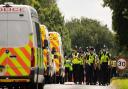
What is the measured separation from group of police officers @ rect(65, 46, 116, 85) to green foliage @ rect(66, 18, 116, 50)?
12674 cm

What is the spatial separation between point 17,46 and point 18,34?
0.41 meters

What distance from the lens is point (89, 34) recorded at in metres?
180

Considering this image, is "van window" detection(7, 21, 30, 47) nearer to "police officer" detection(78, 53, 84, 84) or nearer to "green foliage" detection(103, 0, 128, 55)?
"police officer" detection(78, 53, 84, 84)

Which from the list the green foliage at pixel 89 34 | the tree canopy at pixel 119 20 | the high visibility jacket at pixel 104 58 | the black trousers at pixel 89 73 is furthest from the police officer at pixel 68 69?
the green foliage at pixel 89 34

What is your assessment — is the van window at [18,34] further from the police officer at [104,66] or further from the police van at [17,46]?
the police officer at [104,66]

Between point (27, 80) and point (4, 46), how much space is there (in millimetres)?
1374

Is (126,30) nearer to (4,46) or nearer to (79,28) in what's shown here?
(4,46)

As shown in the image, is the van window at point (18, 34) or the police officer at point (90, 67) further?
the police officer at point (90, 67)

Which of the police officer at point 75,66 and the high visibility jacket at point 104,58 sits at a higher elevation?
the high visibility jacket at point 104,58

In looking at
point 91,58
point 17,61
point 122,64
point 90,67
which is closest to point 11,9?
point 17,61

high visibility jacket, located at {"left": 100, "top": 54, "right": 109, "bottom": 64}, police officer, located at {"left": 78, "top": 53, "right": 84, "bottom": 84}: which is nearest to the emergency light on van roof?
high visibility jacket, located at {"left": 100, "top": 54, "right": 109, "bottom": 64}

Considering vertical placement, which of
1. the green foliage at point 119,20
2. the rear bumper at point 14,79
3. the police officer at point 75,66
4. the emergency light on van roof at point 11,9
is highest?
the green foliage at point 119,20

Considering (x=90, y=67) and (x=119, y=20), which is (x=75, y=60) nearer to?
(x=90, y=67)

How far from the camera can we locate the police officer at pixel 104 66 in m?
39.6
